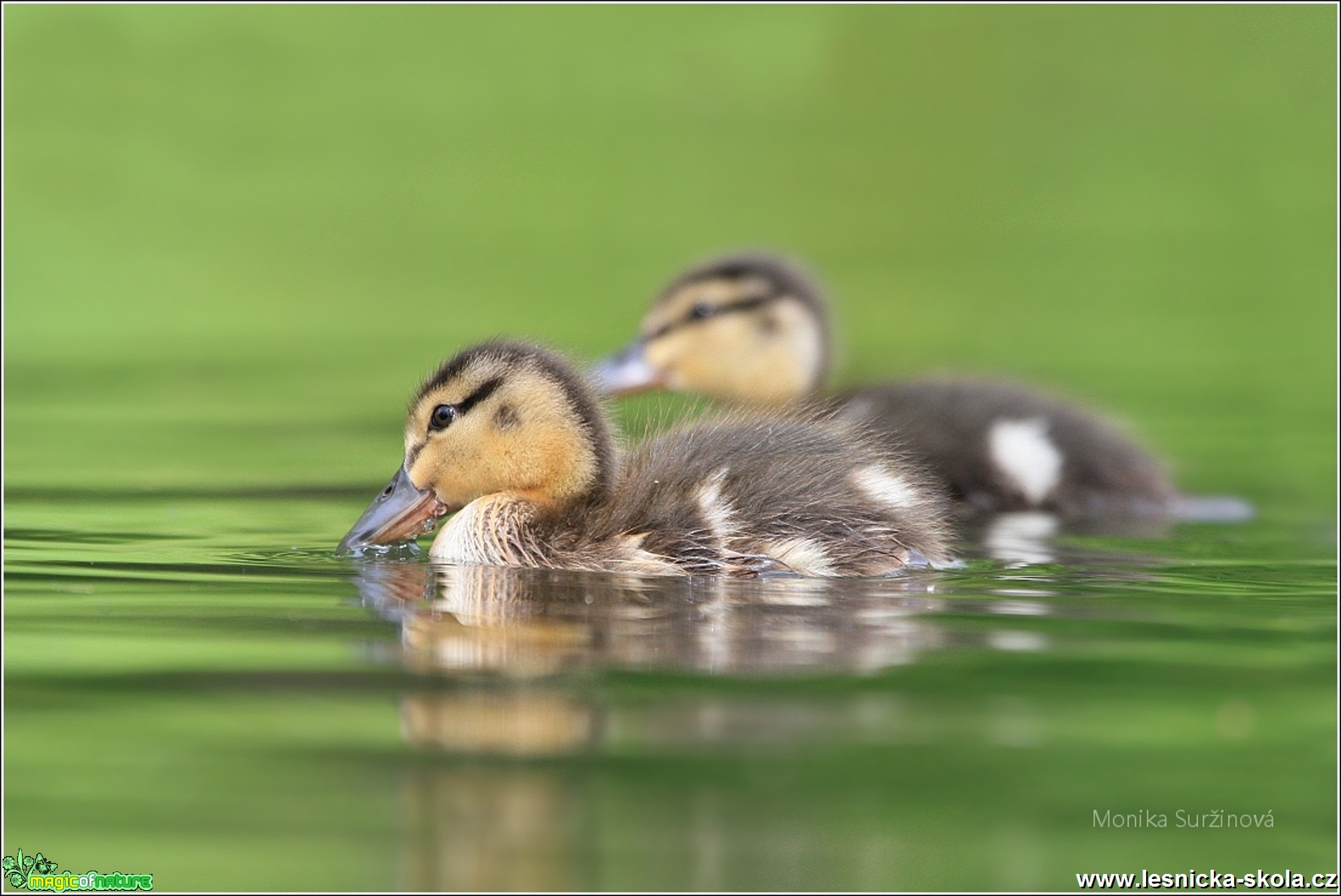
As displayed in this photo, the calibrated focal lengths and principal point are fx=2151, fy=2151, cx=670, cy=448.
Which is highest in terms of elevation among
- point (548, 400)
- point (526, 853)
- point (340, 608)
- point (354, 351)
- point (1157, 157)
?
point (1157, 157)

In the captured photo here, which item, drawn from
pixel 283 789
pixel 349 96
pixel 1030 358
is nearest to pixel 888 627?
pixel 283 789

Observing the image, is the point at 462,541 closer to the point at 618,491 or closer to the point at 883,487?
the point at 618,491

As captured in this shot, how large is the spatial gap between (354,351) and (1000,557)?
733 cm

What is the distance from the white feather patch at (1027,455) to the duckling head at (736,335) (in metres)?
1.39

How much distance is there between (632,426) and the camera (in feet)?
32.2

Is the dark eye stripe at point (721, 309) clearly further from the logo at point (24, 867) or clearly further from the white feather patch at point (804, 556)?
the logo at point (24, 867)

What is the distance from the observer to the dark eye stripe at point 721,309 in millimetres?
9445

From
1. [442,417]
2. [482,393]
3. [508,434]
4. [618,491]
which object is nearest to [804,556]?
[618,491]

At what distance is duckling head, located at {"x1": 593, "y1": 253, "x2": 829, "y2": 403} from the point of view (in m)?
9.45

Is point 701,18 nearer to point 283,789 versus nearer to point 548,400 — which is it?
point 548,400

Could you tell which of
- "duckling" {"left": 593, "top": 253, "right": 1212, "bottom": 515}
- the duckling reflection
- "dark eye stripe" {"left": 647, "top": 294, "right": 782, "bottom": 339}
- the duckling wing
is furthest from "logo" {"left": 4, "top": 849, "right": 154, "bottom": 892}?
"dark eye stripe" {"left": 647, "top": 294, "right": 782, "bottom": 339}

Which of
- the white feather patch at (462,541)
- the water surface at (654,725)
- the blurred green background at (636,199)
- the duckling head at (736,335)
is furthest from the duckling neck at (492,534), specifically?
the duckling head at (736,335)

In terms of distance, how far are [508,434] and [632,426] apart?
3.54m

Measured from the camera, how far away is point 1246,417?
34.8 feet
